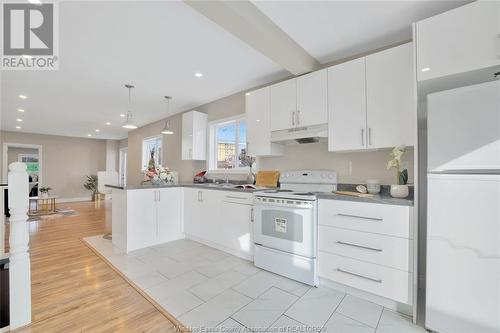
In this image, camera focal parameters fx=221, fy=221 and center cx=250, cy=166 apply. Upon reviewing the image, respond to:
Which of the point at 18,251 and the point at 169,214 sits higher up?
the point at 18,251

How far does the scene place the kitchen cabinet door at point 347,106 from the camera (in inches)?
88.8

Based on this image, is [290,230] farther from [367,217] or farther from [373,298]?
[373,298]

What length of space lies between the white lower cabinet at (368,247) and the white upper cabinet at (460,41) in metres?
1.08

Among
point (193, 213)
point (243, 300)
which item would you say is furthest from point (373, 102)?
point (193, 213)

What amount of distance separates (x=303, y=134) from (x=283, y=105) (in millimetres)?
503

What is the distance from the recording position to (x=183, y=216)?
367 cm

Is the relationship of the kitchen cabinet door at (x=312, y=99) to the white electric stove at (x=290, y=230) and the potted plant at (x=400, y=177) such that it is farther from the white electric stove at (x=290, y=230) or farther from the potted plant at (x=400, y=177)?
the potted plant at (x=400, y=177)

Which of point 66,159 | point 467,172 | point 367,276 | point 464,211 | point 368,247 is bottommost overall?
point 367,276

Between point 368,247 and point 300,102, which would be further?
point 300,102

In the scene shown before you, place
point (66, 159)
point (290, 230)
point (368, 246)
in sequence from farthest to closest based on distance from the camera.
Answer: point (66, 159) < point (290, 230) < point (368, 246)

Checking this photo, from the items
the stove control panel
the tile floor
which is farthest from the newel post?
the stove control panel

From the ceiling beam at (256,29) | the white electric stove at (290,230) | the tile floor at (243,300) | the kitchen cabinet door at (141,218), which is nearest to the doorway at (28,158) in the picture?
the kitchen cabinet door at (141,218)

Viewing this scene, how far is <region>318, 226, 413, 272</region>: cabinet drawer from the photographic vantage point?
1740mm

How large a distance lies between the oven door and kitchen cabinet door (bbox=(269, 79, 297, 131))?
1072mm
